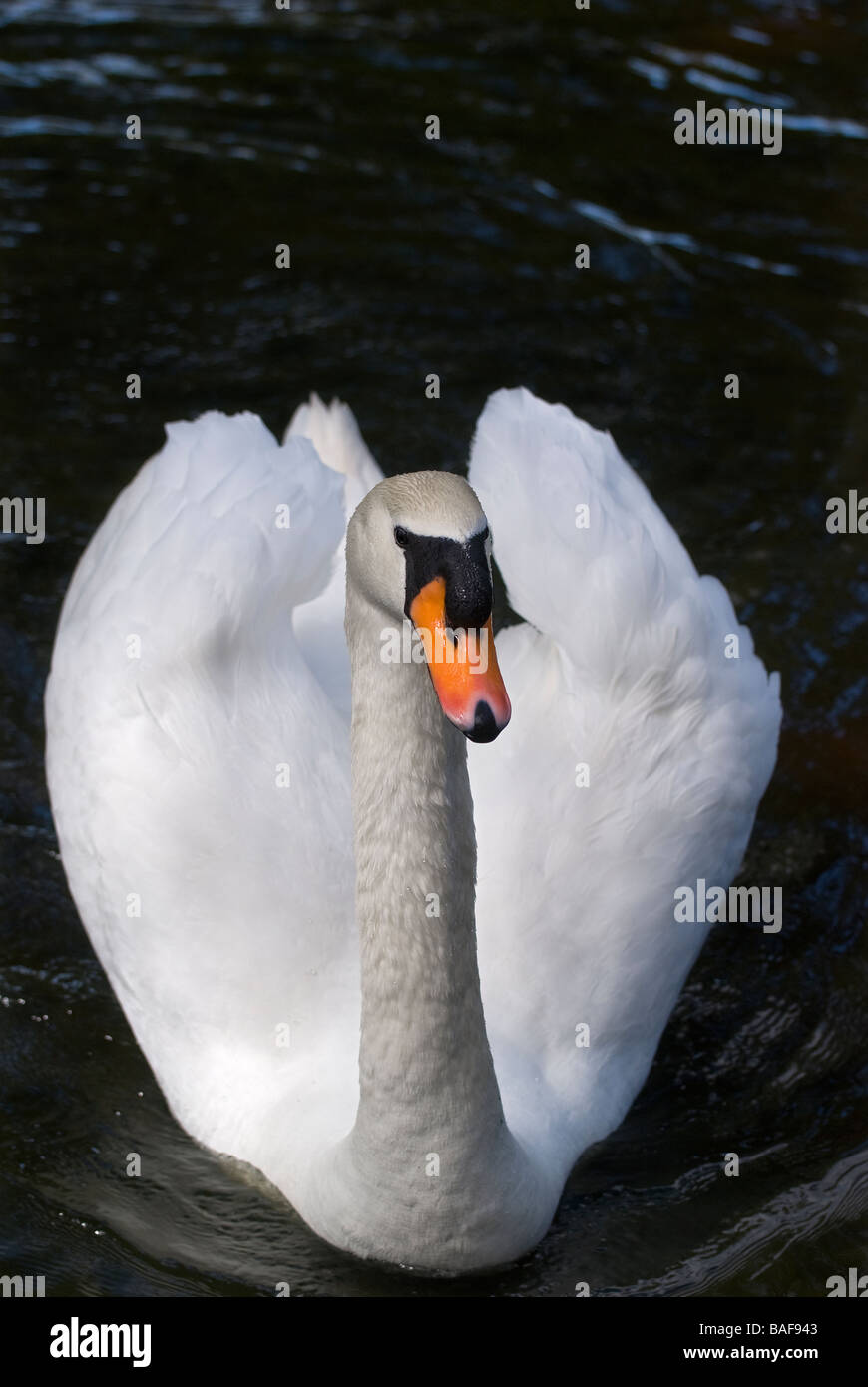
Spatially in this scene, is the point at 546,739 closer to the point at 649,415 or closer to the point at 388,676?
the point at 388,676

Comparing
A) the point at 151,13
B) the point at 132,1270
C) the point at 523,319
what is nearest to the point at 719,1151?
the point at 132,1270

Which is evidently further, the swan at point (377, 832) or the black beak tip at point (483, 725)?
the swan at point (377, 832)

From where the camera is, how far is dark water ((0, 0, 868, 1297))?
193 inches

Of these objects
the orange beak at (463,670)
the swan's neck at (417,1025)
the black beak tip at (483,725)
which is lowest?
the swan's neck at (417,1025)

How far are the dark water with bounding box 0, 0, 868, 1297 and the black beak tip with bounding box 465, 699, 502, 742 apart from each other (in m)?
1.79

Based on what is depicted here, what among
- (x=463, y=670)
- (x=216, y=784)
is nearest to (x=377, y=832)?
(x=463, y=670)

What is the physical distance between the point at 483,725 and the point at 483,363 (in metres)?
5.41

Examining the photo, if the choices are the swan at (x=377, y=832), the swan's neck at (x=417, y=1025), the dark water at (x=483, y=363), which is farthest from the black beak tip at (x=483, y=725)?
the dark water at (x=483, y=363)

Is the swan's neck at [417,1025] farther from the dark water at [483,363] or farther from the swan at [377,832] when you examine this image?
the dark water at [483,363]

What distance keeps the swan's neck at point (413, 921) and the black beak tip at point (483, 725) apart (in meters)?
0.39

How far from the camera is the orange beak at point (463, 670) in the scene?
3.31m

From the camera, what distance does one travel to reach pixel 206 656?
525 cm

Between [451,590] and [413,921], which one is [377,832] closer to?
[413,921]

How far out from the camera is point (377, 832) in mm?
3939
